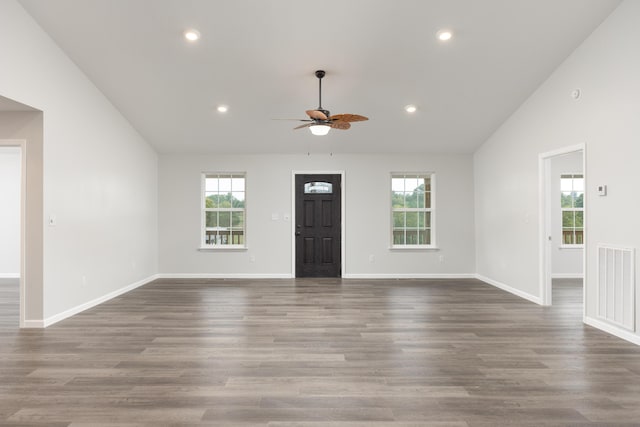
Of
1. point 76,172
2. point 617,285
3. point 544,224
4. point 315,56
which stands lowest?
point 617,285

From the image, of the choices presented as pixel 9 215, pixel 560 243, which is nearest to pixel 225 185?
pixel 9 215

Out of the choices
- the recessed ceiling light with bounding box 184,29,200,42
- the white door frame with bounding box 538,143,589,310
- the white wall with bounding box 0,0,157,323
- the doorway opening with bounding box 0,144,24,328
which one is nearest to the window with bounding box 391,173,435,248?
the white door frame with bounding box 538,143,589,310

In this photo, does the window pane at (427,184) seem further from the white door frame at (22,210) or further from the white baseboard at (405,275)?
the white door frame at (22,210)

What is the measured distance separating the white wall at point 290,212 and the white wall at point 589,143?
101cm

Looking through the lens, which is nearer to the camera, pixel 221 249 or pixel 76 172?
pixel 76 172

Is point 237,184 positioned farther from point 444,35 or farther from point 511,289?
point 511,289

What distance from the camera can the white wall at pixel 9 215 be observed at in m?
7.56

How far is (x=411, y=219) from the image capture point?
7.65 meters

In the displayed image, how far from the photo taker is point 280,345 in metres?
3.53

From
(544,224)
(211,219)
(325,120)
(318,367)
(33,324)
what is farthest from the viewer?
(211,219)

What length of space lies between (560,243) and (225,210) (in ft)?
21.9

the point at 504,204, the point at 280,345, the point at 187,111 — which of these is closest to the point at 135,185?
the point at 187,111

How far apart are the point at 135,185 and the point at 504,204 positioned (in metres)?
6.21

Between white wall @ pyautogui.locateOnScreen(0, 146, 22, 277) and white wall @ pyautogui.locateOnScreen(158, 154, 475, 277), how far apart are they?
2.93 metres
